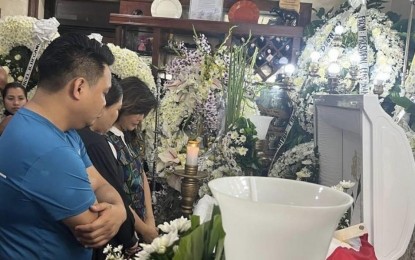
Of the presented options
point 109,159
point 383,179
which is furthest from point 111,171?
point 383,179

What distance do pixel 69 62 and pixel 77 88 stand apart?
79mm

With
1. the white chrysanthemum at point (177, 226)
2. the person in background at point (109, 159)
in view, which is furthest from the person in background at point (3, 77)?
the white chrysanthemum at point (177, 226)

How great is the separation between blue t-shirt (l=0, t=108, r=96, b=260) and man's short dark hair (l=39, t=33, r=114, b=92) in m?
0.11

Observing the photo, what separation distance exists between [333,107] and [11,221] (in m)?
1.03

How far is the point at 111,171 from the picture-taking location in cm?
162

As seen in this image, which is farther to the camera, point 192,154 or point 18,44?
point 18,44

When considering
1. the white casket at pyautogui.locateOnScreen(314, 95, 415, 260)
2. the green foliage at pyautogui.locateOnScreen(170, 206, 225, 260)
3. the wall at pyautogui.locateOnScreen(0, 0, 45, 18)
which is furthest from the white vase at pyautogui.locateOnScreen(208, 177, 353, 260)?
the wall at pyautogui.locateOnScreen(0, 0, 45, 18)

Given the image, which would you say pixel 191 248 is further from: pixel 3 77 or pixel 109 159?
pixel 3 77

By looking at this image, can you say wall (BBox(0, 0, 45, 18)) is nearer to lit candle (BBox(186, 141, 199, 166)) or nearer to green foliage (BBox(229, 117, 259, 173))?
green foliage (BBox(229, 117, 259, 173))

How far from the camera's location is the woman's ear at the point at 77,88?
121 cm

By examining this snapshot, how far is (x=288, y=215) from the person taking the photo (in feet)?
1.77

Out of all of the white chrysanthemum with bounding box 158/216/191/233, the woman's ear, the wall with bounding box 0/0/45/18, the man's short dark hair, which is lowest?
the white chrysanthemum with bounding box 158/216/191/233

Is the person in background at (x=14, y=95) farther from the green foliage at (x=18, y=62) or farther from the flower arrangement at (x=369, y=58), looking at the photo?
the flower arrangement at (x=369, y=58)

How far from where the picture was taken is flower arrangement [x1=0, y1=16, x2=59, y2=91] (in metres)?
2.76
